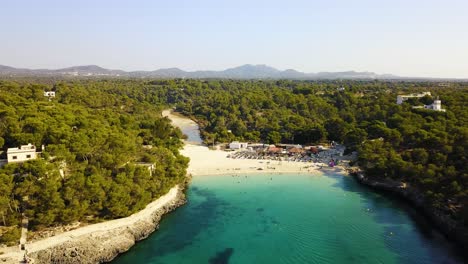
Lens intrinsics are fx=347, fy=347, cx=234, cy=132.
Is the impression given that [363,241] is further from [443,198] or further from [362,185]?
[362,185]

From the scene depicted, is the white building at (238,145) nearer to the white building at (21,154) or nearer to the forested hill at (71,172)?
the forested hill at (71,172)

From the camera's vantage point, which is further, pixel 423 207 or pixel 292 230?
pixel 423 207

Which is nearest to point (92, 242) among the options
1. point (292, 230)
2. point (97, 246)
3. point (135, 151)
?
point (97, 246)

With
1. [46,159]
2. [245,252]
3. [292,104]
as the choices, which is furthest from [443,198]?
[292,104]

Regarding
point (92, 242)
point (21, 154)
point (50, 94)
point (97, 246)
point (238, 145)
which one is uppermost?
point (50, 94)

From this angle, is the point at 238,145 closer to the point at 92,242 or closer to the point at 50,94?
the point at 92,242

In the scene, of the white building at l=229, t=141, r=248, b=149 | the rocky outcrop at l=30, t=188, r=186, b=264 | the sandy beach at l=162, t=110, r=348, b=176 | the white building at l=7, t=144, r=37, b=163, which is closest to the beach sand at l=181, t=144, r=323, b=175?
the sandy beach at l=162, t=110, r=348, b=176
